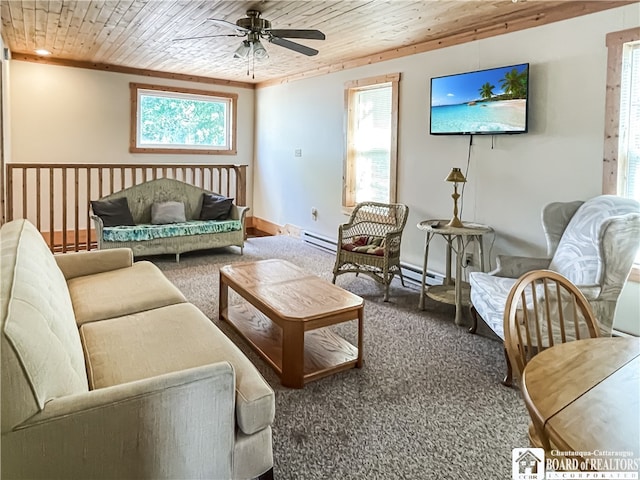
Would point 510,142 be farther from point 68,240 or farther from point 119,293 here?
point 68,240

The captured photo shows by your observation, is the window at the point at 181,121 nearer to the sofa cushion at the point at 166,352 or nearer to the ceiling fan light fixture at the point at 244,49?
the ceiling fan light fixture at the point at 244,49

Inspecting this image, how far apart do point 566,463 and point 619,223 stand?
2072 millimetres

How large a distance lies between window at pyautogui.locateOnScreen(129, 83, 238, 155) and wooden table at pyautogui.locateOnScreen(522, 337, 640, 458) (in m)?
6.76

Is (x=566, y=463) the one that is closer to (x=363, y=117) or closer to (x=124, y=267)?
(x=124, y=267)

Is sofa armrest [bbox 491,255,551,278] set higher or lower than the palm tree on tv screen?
lower

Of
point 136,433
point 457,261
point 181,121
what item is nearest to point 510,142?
point 457,261

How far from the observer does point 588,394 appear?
1113mm

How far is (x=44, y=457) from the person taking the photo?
125 centimetres

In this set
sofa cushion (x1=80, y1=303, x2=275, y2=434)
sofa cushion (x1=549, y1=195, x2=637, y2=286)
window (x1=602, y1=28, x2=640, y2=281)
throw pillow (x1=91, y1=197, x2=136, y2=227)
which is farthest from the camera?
throw pillow (x1=91, y1=197, x2=136, y2=227)

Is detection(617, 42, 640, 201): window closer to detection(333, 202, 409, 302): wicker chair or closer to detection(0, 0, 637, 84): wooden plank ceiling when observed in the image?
detection(0, 0, 637, 84): wooden plank ceiling

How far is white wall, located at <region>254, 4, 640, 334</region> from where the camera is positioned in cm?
334

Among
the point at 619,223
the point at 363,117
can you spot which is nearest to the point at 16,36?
the point at 363,117

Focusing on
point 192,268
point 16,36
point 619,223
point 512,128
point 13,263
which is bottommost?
point 192,268

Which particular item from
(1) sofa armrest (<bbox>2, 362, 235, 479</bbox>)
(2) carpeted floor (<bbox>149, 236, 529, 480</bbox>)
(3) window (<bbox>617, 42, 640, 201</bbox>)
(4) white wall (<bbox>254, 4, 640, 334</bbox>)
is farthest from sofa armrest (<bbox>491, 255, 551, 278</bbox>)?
(1) sofa armrest (<bbox>2, 362, 235, 479</bbox>)
